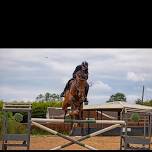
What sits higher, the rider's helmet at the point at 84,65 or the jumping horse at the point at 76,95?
the rider's helmet at the point at 84,65

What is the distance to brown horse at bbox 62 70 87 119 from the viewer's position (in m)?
13.7

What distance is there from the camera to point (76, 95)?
14.3 metres

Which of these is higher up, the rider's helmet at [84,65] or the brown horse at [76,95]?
the rider's helmet at [84,65]

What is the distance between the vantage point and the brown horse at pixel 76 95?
13742mm

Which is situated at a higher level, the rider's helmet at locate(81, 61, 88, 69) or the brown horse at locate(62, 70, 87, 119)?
the rider's helmet at locate(81, 61, 88, 69)

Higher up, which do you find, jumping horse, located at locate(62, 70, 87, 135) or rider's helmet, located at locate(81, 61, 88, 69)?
rider's helmet, located at locate(81, 61, 88, 69)
